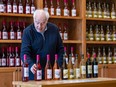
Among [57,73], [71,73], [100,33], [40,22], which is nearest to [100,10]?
[100,33]

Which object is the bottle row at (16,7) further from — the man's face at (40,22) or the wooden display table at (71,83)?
the wooden display table at (71,83)

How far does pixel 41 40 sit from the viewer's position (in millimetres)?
2830

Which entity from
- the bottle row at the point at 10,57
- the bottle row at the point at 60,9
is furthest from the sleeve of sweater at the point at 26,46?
the bottle row at the point at 60,9

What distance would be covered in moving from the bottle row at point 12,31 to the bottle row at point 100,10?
1.01 meters

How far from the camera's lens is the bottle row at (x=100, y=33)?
4345mm

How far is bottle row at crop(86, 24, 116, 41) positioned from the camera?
4345 millimetres

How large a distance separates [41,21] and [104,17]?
6.32ft

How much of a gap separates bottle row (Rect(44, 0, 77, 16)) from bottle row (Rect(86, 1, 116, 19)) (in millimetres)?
236

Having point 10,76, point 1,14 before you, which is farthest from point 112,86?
point 1,14

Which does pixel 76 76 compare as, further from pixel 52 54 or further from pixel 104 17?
pixel 104 17

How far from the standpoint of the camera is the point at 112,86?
2.40 m

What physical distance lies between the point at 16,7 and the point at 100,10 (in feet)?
4.29

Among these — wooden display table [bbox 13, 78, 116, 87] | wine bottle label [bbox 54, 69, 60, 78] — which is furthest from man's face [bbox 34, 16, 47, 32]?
wooden display table [bbox 13, 78, 116, 87]

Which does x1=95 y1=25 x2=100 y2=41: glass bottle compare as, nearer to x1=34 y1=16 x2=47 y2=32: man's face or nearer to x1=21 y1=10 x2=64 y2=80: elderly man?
x1=21 y1=10 x2=64 y2=80: elderly man
